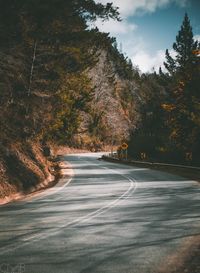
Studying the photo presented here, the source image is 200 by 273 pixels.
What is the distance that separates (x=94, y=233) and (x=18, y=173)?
1009 cm

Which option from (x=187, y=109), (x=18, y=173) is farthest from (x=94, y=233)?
(x=187, y=109)

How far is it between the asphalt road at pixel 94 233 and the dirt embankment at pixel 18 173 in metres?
1.97

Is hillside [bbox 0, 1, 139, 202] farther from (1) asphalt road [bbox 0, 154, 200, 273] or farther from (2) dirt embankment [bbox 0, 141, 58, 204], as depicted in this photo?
(1) asphalt road [bbox 0, 154, 200, 273]

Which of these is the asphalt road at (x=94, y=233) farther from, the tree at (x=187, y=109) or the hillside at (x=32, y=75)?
the tree at (x=187, y=109)

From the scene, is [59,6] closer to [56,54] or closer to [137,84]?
[56,54]

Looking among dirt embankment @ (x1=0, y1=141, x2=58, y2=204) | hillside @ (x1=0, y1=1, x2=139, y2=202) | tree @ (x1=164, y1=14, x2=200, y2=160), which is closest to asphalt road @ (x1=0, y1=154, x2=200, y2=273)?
dirt embankment @ (x1=0, y1=141, x2=58, y2=204)

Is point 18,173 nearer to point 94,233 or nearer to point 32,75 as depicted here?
point 32,75

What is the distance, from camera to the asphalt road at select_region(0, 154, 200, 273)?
569 cm

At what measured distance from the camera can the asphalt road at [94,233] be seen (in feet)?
18.7

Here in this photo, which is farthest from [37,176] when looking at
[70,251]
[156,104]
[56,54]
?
[156,104]

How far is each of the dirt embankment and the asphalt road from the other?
6.47 ft

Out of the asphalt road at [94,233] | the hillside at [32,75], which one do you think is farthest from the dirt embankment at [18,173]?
the asphalt road at [94,233]

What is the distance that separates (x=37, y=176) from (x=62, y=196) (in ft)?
17.7

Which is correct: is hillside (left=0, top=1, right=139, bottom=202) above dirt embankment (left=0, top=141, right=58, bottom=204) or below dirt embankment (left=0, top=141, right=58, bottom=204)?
above
